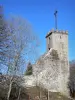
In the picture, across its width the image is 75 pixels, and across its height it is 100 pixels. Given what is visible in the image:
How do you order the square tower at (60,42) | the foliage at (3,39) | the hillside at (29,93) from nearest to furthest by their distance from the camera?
the foliage at (3,39)
the hillside at (29,93)
the square tower at (60,42)

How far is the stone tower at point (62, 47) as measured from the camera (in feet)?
139

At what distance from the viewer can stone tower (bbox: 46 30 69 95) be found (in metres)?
42.3

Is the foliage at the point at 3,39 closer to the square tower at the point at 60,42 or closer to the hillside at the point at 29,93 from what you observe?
the hillside at the point at 29,93


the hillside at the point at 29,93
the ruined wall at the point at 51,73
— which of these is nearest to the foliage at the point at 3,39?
the hillside at the point at 29,93

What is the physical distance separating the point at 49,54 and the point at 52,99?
10.1m

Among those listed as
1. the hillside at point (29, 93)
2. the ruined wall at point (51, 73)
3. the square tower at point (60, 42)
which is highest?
the square tower at point (60, 42)

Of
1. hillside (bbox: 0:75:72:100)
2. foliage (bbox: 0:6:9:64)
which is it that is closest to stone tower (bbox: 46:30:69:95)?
hillside (bbox: 0:75:72:100)

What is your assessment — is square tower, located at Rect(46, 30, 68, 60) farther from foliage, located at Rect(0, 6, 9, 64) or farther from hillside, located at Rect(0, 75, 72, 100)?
foliage, located at Rect(0, 6, 9, 64)

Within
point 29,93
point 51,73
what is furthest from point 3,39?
point 51,73

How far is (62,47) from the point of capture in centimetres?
4356

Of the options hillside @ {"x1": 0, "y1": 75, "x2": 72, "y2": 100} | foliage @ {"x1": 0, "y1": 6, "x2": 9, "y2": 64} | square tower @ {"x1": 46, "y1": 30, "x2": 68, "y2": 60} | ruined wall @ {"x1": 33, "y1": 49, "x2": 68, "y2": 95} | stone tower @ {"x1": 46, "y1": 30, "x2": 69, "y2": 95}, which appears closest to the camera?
foliage @ {"x1": 0, "y1": 6, "x2": 9, "y2": 64}

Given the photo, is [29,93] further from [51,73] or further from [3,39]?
[3,39]

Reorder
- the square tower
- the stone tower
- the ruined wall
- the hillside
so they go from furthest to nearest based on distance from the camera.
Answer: the square tower, the stone tower, the ruined wall, the hillside

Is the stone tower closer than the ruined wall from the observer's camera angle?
No
